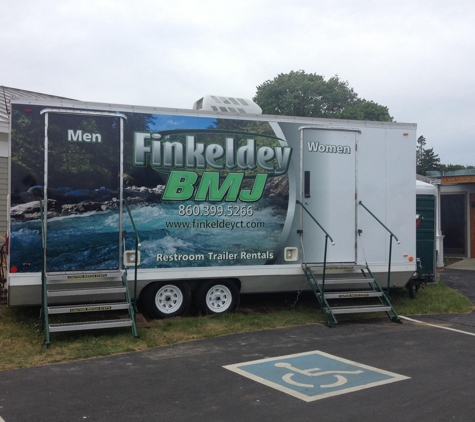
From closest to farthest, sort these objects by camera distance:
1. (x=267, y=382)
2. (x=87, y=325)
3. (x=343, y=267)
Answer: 1. (x=267, y=382)
2. (x=87, y=325)
3. (x=343, y=267)

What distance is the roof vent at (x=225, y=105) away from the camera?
9156 mm

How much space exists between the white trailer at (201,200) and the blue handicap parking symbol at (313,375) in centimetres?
232

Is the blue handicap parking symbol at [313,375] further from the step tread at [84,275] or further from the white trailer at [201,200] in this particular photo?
the step tread at [84,275]

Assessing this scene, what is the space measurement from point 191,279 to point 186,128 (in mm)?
2380

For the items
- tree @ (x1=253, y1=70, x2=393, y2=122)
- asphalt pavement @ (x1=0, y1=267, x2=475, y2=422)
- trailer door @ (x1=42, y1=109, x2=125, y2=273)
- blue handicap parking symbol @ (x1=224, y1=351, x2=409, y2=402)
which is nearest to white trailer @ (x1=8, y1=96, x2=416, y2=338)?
trailer door @ (x1=42, y1=109, x2=125, y2=273)

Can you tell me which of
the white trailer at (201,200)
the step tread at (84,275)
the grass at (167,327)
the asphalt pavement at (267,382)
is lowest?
the asphalt pavement at (267,382)

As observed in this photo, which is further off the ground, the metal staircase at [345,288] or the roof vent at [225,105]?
the roof vent at [225,105]

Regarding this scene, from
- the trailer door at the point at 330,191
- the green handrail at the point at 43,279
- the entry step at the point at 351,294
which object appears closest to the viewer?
the green handrail at the point at 43,279

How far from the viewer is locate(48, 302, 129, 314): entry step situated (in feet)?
24.7

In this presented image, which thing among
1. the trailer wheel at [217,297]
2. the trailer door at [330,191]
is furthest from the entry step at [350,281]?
the trailer wheel at [217,297]

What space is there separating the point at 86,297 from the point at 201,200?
2.28 m

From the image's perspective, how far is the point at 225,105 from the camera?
924 centimetres

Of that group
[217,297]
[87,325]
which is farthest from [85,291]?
[217,297]

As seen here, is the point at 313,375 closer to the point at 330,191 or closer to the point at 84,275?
the point at 84,275
